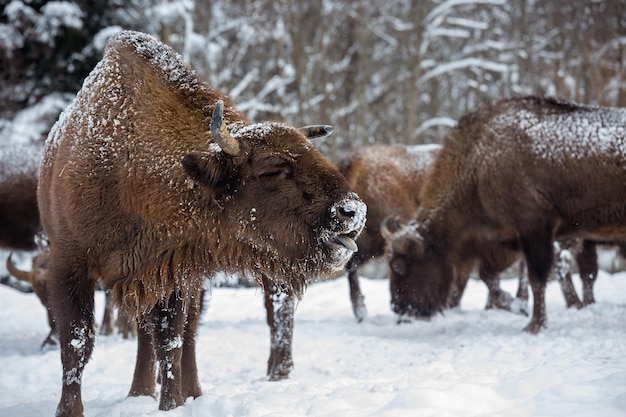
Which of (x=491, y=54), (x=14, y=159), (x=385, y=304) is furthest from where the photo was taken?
(x=491, y=54)

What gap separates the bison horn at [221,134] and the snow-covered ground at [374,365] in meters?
1.53

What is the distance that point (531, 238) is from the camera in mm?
7461

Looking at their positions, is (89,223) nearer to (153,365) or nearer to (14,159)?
(153,365)

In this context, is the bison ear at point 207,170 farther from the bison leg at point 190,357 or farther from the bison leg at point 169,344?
the bison leg at point 190,357

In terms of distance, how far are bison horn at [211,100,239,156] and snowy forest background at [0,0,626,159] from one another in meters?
9.71

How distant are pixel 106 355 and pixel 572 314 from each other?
212 inches

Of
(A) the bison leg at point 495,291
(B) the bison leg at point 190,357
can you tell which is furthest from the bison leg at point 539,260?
(B) the bison leg at point 190,357

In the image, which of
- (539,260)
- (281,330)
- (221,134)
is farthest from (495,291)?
(221,134)

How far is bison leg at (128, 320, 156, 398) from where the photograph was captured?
4.93 metres

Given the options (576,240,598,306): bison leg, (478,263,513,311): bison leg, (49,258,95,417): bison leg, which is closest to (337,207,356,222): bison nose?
(49,258,95,417): bison leg

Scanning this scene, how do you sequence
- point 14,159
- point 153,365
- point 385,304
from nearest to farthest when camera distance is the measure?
point 153,365 < point 14,159 < point 385,304

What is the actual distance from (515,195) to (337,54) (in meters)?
18.0

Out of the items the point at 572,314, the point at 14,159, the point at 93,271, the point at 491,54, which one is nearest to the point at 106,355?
the point at 93,271

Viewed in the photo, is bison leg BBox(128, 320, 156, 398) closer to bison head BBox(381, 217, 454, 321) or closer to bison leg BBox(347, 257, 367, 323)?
bison head BBox(381, 217, 454, 321)
